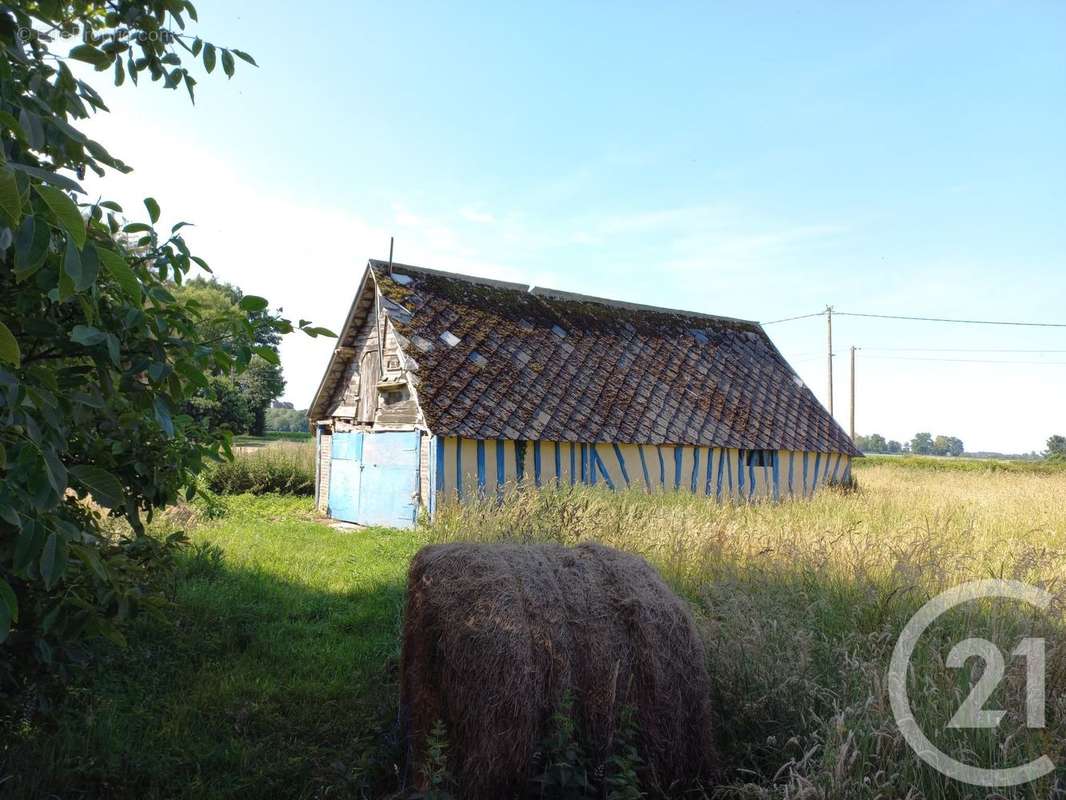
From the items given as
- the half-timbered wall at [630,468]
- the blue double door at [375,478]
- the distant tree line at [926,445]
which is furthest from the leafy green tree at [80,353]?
the distant tree line at [926,445]

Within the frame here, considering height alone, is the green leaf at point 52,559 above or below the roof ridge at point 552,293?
below

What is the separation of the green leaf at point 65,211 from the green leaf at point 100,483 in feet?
3.42

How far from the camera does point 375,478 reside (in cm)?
1238

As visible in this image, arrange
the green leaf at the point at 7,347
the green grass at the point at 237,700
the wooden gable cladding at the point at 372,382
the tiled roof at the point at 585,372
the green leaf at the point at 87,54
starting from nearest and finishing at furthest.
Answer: the green leaf at the point at 7,347
the green leaf at the point at 87,54
the green grass at the point at 237,700
the tiled roof at the point at 585,372
the wooden gable cladding at the point at 372,382

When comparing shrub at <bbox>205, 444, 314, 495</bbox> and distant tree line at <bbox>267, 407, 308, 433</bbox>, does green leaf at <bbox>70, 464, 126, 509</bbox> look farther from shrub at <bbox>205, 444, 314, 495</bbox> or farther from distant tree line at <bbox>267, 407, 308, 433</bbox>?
distant tree line at <bbox>267, 407, 308, 433</bbox>

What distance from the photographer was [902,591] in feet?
14.1

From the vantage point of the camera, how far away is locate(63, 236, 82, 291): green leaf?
1.35 meters

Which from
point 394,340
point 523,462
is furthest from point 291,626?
point 394,340

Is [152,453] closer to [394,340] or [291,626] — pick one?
[291,626]

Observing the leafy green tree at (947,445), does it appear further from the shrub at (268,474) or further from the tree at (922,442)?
the shrub at (268,474)

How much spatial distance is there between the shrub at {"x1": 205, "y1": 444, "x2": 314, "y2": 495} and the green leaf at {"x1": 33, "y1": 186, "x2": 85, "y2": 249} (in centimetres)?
1650

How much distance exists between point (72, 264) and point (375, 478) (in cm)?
1131

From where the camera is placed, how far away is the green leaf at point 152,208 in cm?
260

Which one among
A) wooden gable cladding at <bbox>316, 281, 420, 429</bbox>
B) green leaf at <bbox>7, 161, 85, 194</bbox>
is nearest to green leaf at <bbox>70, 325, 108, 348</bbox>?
green leaf at <bbox>7, 161, 85, 194</bbox>
